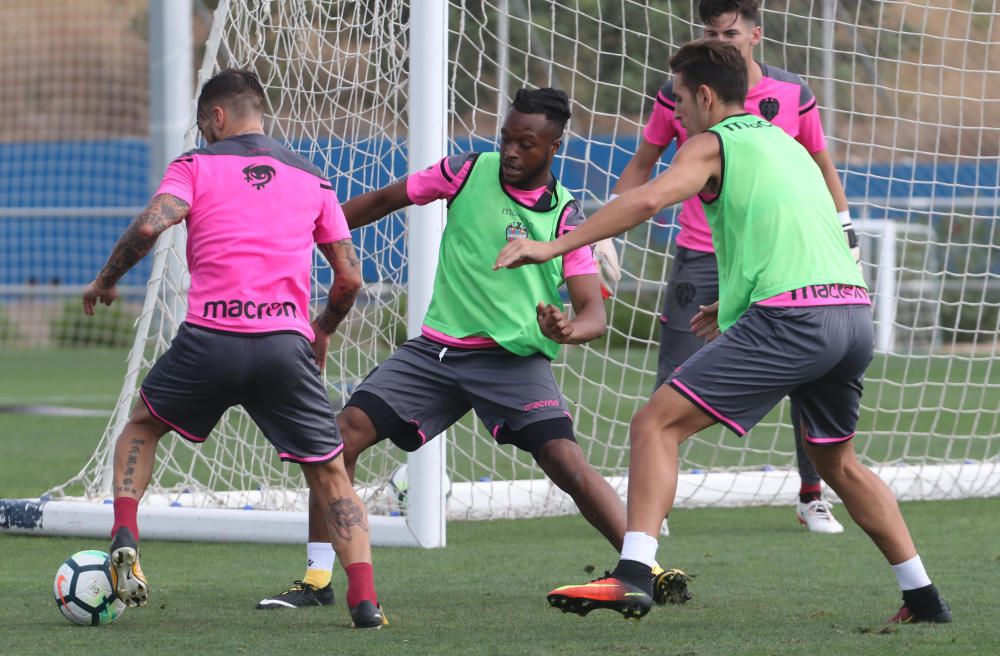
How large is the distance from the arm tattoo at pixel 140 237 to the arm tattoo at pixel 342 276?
1.69 ft

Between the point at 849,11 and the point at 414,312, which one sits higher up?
the point at 849,11

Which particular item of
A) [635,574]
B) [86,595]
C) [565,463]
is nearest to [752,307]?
[635,574]

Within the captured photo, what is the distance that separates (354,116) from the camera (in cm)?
689

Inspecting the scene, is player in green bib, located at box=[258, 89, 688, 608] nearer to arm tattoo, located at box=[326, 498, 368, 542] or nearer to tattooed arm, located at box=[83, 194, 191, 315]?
arm tattoo, located at box=[326, 498, 368, 542]

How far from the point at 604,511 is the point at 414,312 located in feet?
4.56

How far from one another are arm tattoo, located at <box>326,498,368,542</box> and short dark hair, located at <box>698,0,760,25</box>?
94.2 inches

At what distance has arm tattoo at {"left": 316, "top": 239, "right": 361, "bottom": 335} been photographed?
188 inches

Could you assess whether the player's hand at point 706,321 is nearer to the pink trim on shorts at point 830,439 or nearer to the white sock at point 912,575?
the pink trim on shorts at point 830,439

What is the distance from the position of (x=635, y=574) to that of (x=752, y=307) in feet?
2.73

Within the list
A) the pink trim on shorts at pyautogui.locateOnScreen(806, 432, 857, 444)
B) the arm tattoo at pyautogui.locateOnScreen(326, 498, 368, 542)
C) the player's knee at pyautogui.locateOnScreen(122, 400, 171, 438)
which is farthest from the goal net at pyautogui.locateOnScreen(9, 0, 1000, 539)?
the pink trim on shorts at pyautogui.locateOnScreen(806, 432, 857, 444)

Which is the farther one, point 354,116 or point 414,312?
point 354,116

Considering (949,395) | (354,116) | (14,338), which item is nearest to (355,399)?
(354,116)

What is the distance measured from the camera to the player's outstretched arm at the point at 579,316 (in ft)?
15.3

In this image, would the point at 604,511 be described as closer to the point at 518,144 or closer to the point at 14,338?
the point at 518,144
